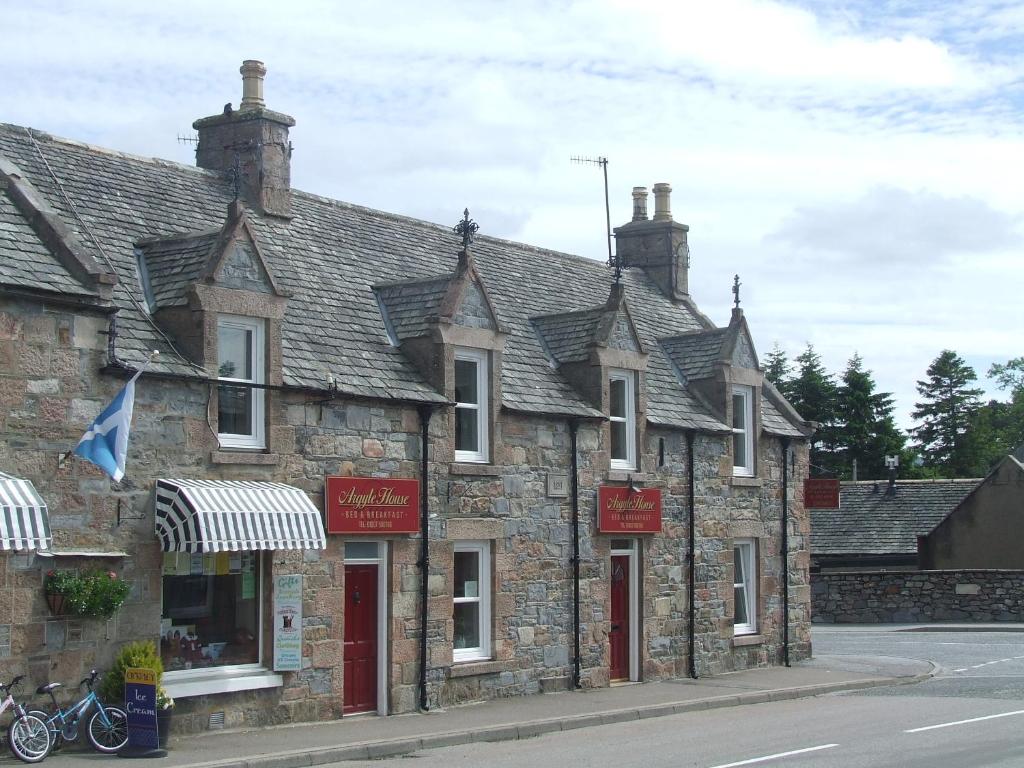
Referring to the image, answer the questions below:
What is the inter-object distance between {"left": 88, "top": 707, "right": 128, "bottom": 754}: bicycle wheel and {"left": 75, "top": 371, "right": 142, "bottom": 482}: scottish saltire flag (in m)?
2.48

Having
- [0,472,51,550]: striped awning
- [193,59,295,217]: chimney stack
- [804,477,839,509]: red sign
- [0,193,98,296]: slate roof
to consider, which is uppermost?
[193,59,295,217]: chimney stack

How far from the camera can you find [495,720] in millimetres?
18438

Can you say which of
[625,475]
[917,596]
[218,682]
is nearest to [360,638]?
[218,682]

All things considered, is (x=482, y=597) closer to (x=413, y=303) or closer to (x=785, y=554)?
(x=413, y=303)

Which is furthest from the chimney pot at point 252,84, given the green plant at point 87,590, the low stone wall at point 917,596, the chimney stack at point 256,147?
the low stone wall at point 917,596

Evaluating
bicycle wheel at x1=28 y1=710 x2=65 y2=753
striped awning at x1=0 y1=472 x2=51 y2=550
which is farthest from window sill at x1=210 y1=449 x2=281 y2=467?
bicycle wheel at x1=28 y1=710 x2=65 y2=753

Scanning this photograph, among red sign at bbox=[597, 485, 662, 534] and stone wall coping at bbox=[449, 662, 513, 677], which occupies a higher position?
red sign at bbox=[597, 485, 662, 534]

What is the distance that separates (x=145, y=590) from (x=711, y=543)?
12214 millimetres

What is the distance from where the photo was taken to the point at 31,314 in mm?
15141

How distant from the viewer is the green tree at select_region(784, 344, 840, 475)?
81062 millimetres

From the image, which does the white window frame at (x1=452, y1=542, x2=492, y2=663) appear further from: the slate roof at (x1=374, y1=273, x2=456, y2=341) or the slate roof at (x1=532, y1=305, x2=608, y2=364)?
the slate roof at (x1=532, y1=305, x2=608, y2=364)

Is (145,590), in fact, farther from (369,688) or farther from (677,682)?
(677,682)

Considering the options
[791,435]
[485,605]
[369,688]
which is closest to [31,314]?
[369,688]

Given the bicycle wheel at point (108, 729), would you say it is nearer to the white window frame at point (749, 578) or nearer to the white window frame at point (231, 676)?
the white window frame at point (231, 676)
